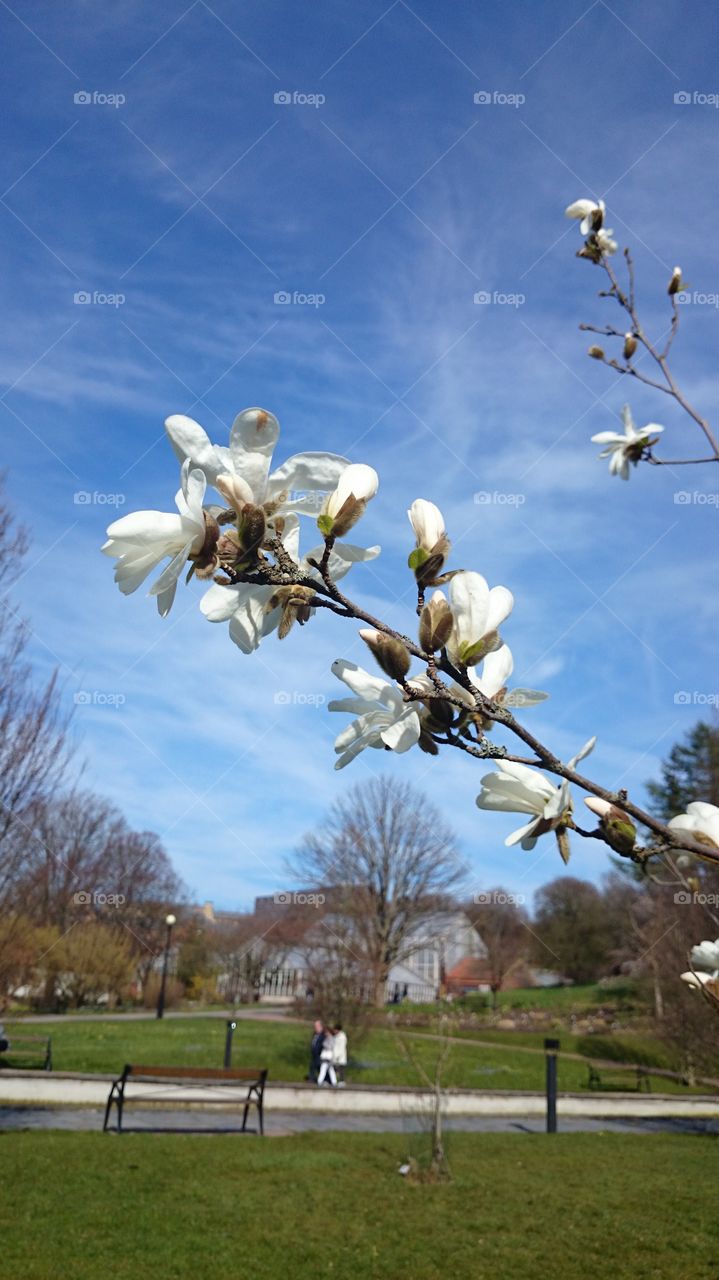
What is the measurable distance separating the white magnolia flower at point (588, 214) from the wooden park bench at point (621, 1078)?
16.6 meters

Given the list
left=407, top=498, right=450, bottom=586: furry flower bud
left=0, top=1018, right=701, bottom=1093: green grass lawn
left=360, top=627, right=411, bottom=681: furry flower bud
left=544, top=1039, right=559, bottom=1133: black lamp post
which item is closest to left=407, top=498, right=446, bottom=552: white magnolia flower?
left=407, top=498, right=450, bottom=586: furry flower bud

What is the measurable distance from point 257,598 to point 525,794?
35 centimetres

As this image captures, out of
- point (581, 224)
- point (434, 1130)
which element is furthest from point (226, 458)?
point (434, 1130)

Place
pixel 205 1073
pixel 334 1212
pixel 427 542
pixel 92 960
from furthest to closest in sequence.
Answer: pixel 92 960, pixel 205 1073, pixel 334 1212, pixel 427 542

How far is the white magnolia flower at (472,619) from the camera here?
103 cm

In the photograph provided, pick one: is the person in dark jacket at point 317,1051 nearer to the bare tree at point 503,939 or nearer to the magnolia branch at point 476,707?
the magnolia branch at point 476,707

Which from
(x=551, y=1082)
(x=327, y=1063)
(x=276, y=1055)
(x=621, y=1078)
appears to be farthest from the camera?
(x=621, y=1078)

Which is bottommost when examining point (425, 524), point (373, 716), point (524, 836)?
point (524, 836)

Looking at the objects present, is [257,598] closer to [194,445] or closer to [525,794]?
[194,445]

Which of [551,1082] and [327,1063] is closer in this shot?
[551,1082]

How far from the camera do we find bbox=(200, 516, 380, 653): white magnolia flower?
976 millimetres

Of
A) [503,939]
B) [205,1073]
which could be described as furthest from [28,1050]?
[503,939]

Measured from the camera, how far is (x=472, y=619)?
1031mm

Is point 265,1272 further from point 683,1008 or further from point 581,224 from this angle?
point 683,1008
